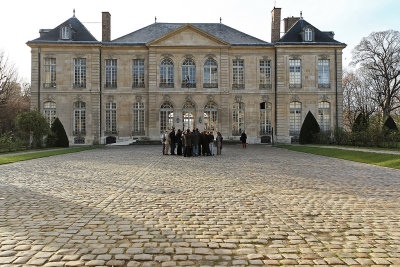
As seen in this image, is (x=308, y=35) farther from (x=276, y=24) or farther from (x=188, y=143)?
(x=188, y=143)

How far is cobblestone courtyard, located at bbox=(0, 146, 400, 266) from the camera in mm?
3273

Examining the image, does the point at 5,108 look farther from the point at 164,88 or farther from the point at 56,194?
the point at 56,194

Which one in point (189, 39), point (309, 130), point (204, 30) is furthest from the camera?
point (204, 30)

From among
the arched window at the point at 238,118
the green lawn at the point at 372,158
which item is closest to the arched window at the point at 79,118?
the arched window at the point at 238,118

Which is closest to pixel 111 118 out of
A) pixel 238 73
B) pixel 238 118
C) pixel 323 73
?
pixel 238 118

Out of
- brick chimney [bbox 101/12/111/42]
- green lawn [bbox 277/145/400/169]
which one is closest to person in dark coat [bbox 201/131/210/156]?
green lawn [bbox 277/145/400/169]

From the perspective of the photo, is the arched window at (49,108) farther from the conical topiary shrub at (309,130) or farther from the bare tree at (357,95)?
the bare tree at (357,95)

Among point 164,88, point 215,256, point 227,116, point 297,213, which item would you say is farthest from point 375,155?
point 164,88

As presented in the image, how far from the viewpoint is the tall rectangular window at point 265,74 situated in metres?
30.5

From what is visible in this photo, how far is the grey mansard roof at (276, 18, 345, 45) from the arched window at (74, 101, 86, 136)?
17692 mm

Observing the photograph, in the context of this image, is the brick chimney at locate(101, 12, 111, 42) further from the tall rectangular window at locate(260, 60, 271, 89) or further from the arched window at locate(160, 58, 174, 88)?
the tall rectangular window at locate(260, 60, 271, 89)

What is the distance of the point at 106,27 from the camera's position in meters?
30.2

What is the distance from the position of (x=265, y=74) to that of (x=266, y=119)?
3980 mm

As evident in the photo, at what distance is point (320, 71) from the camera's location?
99.9 ft
